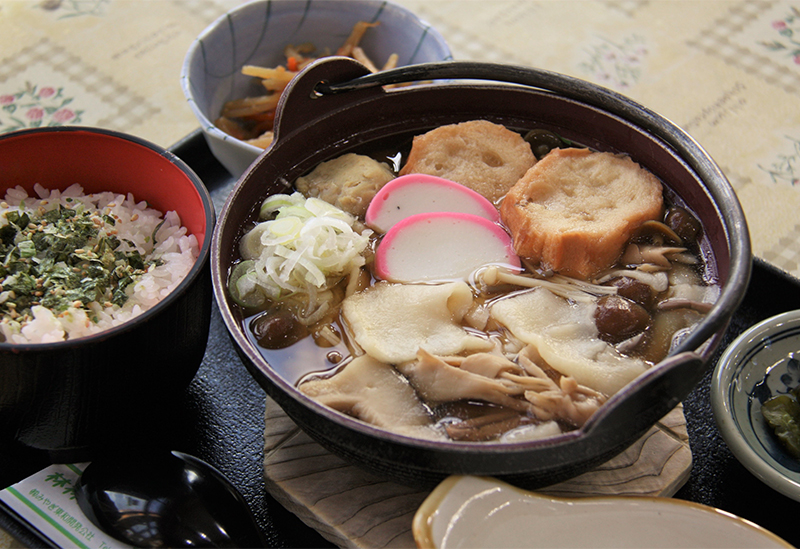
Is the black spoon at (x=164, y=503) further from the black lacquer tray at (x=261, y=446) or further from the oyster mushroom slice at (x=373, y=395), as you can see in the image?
→ the oyster mushroom slice at (x=373, y=395)

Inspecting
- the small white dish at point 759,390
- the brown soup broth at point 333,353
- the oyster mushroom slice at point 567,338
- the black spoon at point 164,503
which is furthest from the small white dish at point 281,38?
the small white dish at point 759,390

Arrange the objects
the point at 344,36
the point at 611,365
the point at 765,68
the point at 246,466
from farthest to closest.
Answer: the point at 765,68 < the point at 344,36 < the point at 246,466 < the point at 611,365

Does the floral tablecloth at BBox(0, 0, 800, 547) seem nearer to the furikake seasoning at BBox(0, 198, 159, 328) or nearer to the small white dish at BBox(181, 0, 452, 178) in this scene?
the small white dish at BBox(181, 0, 452, 178)

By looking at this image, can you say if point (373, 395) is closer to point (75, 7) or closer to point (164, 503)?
point (164, 503)

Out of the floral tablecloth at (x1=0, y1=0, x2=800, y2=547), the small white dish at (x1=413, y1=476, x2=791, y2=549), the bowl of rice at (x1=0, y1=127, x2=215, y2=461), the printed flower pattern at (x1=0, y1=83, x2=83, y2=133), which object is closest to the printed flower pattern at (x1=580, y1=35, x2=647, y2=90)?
the floral tablecloth at (x1=0, y1=0, x2=800, y2=547)

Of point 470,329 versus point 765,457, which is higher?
point 470,329

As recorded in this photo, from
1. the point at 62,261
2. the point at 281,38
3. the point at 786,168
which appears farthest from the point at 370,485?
the point at 786,168

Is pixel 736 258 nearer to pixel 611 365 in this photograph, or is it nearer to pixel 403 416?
pixel 611 365

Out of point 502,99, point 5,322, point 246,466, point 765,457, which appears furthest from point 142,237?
point 765,457
